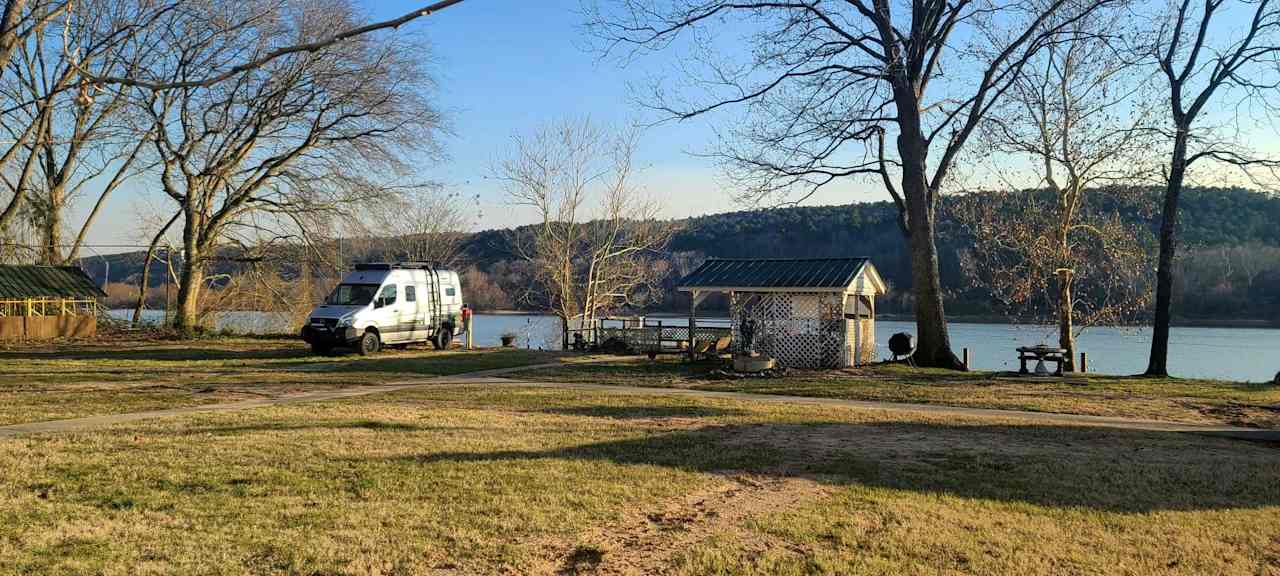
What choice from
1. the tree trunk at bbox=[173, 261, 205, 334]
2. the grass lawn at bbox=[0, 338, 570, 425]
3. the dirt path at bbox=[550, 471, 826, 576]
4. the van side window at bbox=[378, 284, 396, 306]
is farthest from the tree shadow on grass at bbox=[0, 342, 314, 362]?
the dirt path at bbox=[550, 471, 826, 576]

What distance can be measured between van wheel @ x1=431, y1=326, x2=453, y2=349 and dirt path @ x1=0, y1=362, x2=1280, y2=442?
8.40m

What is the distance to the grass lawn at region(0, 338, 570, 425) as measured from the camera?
13.5 m

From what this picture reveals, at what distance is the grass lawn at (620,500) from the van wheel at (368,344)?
12890 millimetres

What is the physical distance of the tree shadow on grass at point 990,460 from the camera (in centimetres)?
782

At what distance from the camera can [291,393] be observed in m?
15.3

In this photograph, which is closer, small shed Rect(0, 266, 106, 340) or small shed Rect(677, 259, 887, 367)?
small shed Rect(677, 259, 887, 367)

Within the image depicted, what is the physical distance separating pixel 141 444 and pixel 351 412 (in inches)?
131

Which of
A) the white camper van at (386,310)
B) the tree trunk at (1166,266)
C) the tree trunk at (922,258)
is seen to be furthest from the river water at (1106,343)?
the tree trunk at (922,258)

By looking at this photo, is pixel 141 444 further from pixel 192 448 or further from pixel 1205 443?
pixel 1205 443

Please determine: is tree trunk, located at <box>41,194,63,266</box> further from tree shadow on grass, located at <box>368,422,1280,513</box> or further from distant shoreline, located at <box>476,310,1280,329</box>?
tree shadow on grass, located at <box>368,422,1280,513</box>

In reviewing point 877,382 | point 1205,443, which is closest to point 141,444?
point 1205,443

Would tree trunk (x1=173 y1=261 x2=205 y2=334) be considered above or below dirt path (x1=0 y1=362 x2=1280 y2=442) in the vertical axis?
above

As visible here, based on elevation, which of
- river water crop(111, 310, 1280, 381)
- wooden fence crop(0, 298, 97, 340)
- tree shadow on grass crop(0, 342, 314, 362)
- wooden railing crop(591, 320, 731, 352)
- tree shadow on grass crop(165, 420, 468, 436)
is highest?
wooden fence crop(0, 298, 97, 340)

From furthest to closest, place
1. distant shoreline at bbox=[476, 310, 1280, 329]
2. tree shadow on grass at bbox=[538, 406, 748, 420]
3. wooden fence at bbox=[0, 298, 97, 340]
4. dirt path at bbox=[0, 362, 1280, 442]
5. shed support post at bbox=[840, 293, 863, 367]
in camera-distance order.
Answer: distant shoreline at bbox=[476, 310, 1280, 329] → wooden fence at bbox=[0, 298, 97, 340] → shed support post at bbox=[840, 293, 863, 367] → tree shadow on grass at bbox=[538, 406, 748, 420] → dirt path at bbox=[0, 362, 1280, 442]
